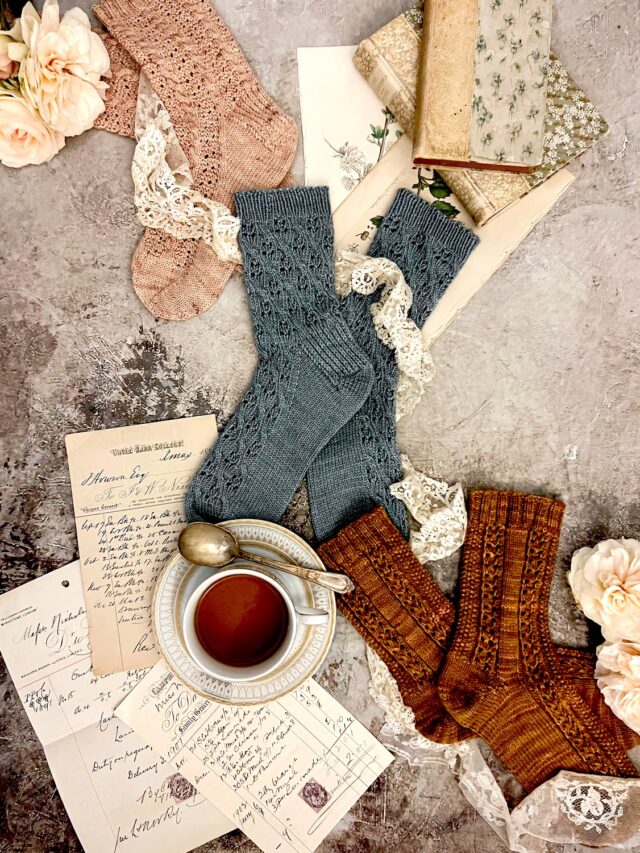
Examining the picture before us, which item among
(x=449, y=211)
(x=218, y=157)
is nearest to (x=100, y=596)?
(x=218, y=157)

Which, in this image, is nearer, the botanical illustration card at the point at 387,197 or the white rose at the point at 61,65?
the white rose at the point at 61,65

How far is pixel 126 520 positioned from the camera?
2.65 feet

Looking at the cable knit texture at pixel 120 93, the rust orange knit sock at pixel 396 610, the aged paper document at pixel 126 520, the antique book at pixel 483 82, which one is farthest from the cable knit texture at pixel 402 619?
the cable knit texture at pixel 120 93

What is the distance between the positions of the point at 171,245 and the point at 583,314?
2.04ft

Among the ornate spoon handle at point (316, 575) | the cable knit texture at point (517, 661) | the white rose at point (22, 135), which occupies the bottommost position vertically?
the cable knit texture at point (517, 661)

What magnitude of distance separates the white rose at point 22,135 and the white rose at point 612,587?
37.1 inches

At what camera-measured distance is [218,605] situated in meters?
0.72

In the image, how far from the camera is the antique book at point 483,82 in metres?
0.74

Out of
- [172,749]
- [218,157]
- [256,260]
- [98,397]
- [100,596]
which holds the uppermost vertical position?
[218,157]

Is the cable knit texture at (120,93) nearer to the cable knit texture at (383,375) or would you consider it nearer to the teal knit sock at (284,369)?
the teal knit sock at (284,369)

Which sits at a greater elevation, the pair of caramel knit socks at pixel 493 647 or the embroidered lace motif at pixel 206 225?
the embroidered lace motif at pixel 206 225

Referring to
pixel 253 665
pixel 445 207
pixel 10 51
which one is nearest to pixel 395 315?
pixel 445 207

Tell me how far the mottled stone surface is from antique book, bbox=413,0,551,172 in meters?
0.13

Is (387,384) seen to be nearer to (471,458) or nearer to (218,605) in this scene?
(471,458)
